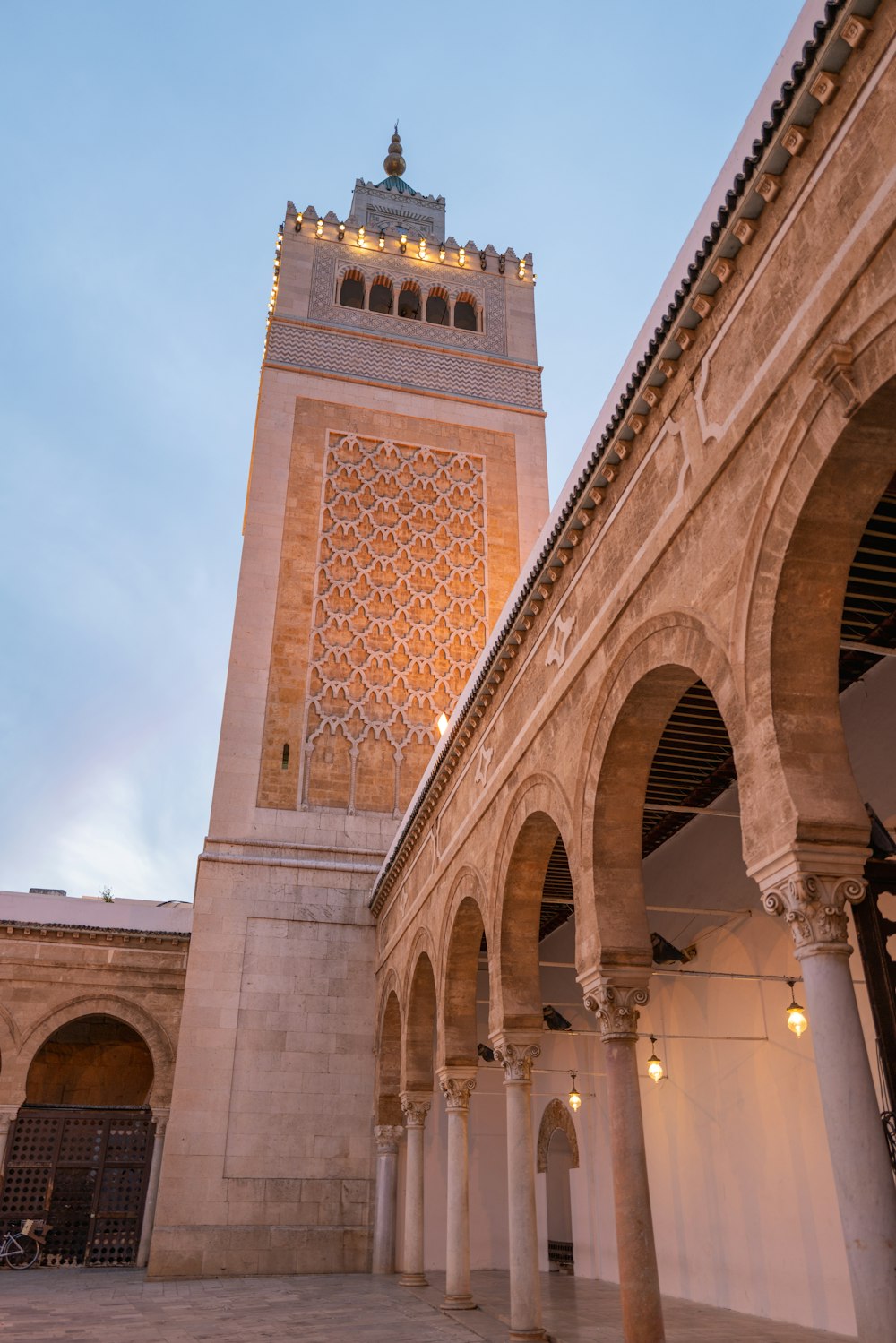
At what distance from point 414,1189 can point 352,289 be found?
645 inches

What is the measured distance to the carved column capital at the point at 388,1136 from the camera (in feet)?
43.7

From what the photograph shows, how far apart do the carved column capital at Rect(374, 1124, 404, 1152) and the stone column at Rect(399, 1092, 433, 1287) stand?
1.46 m

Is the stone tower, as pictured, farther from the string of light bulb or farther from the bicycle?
the bicycle

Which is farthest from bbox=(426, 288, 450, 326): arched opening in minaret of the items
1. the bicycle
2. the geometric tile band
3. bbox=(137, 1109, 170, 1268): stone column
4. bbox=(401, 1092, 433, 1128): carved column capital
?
the bicycle

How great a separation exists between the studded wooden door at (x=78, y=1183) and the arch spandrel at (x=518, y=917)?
10484 millimetres

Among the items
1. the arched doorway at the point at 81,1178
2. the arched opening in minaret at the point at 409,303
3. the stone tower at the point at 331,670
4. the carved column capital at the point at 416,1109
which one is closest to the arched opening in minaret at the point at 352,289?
the stone tower at the point at 331,670

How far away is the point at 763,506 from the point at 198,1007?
11.5m

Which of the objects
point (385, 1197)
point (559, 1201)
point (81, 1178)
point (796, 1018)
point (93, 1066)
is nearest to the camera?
point (796, 1018)

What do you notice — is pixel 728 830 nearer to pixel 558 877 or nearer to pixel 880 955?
pixel 558 877

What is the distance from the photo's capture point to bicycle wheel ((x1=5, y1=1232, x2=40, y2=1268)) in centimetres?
1461

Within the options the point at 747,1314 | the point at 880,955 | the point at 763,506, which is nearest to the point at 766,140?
the point at 763,506

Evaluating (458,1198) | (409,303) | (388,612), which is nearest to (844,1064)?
(458,1198)

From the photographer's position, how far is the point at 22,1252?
14.6 m

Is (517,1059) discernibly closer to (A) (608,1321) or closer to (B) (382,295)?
(A) (608,1321)
